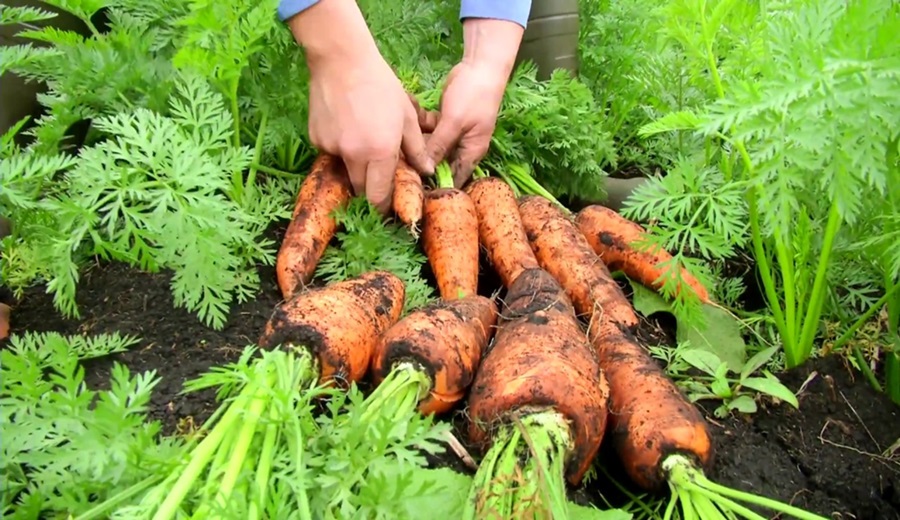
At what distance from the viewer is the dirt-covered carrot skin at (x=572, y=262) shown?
135 cm

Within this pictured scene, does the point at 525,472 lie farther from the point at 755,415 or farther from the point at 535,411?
the point at 755,415

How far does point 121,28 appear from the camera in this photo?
139 centimetres

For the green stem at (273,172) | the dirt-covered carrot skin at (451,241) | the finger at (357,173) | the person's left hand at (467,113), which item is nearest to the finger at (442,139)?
the person's left hand at (467,113)

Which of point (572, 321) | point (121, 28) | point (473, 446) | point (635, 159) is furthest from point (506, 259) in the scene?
point (121, 28)

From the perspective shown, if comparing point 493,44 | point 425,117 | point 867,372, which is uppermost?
point 493,44

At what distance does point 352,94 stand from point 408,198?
24cm

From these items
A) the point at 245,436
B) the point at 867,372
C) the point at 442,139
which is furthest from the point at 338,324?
the point at 867,372

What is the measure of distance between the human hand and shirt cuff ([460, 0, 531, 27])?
0.04 feet

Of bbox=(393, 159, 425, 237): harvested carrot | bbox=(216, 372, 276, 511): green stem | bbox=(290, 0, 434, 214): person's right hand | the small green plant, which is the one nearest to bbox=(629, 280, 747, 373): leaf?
the small green plant

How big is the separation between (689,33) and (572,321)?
54cm

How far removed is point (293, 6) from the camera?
4.16ft

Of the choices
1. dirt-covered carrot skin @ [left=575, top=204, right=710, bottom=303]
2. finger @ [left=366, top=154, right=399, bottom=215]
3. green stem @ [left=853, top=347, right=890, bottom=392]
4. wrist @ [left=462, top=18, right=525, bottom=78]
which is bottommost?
green stem @ [left=853, top=347, right=890, bottom=392]

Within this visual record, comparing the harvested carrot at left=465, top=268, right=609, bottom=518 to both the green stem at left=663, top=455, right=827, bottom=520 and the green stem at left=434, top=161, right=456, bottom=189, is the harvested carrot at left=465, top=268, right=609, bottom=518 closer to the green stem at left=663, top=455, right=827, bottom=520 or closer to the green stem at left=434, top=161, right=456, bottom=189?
the green stem at left=663, top=455, right=827, bottom=520

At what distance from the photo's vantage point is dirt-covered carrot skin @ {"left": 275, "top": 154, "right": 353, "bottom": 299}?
1293mm
